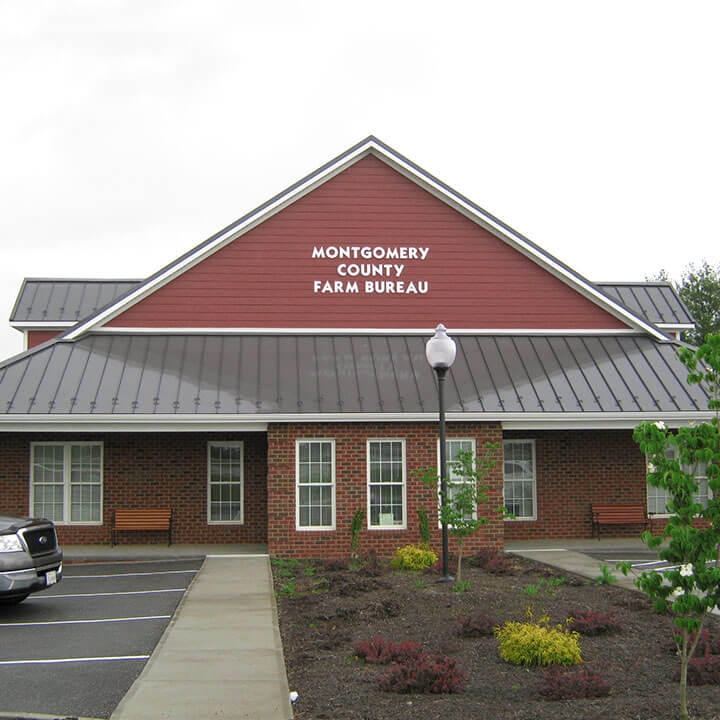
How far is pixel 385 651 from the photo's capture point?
8883 mm

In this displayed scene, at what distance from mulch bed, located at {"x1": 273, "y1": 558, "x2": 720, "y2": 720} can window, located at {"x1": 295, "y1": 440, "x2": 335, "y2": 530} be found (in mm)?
2206

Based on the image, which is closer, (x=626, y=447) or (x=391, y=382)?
(x=391, y=382)

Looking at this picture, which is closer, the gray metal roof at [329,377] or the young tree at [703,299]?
the gray metal roof at [329,377]

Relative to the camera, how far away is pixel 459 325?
793 inches

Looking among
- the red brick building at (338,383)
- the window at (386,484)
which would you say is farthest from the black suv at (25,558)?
the window at (386,484)

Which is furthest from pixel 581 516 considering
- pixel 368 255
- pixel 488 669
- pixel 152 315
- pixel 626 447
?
pixel 488 669

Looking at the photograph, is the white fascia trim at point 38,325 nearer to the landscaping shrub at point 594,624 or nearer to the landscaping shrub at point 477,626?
the landscaping shrub at point 477,626

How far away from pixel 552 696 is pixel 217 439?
12514 millimetres

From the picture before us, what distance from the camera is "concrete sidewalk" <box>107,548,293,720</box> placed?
7.27 metres

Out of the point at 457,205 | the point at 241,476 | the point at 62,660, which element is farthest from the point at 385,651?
the point at 457,205

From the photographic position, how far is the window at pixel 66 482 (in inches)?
726

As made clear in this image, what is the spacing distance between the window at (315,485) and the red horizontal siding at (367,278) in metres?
3.40

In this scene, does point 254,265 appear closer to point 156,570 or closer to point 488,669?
point 156,570

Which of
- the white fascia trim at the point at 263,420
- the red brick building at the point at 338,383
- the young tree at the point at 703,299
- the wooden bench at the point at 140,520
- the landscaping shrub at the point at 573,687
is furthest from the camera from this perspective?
the young tree at the point at 703,299
